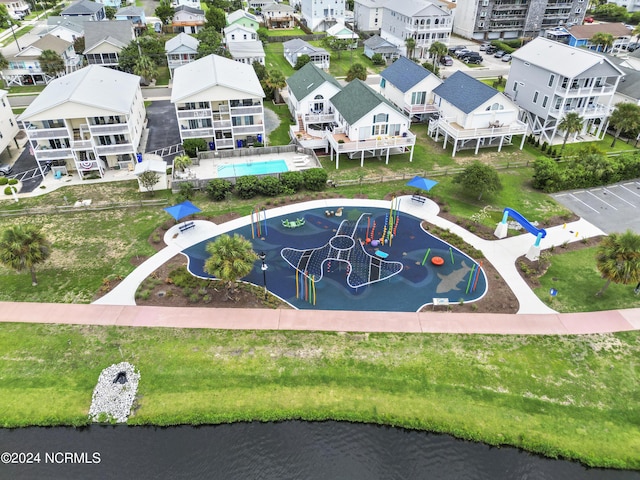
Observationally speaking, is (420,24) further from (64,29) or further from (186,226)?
(186,226)

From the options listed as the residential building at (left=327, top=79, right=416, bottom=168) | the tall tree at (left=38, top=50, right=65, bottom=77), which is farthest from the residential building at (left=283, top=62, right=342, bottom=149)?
the tall tree at (left=38, top=50, right=65, bottom=77)

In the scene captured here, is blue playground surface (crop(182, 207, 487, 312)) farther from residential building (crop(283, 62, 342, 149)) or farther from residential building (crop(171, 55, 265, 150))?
residential building (crop(171, 55, 265, 150))

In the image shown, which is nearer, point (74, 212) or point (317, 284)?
point (317, 284)

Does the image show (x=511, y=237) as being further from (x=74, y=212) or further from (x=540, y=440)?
(x=74, y=212)

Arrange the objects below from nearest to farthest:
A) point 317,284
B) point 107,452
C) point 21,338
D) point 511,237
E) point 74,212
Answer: point 107,452 < point 21,338 < point 317,284 < point 511,237 < point 74,212

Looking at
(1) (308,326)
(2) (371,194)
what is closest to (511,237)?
(2) (371,194)

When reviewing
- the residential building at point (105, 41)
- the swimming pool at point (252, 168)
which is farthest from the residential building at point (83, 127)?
the residential building at point (105, 41)

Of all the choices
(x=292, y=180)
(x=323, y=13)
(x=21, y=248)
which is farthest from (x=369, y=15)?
(x=21, y=248)

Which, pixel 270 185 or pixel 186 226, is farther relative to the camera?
pixel 270 185
